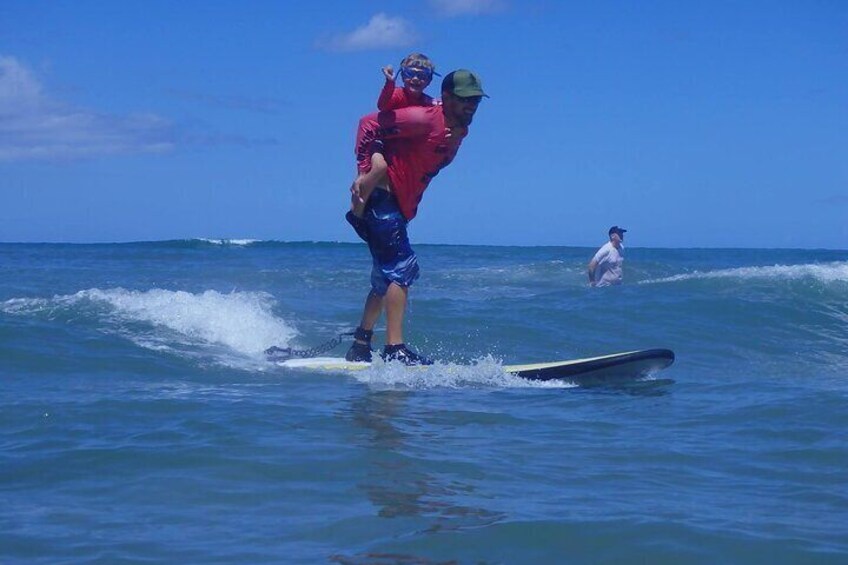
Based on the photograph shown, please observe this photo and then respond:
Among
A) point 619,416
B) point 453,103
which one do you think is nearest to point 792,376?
point 619,416

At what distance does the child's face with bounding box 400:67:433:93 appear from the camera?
19.6 ft

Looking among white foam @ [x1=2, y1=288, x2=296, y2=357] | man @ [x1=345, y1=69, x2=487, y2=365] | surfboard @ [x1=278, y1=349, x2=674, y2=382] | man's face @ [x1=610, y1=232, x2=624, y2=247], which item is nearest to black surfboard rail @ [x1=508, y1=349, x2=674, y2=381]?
surfboard @ [x1=278, y1=349, x2=674, y2=382]

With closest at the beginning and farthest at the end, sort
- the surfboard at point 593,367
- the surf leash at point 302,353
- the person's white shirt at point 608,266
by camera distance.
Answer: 1. the surfboard at point 593,367
2. the surf leash at point 302,353
3. the person's white shirt at point 608,266

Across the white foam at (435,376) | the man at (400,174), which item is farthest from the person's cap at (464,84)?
the white foam at (435,376)

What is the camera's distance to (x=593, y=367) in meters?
6.52

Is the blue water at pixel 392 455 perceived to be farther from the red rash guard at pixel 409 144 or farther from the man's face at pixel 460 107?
the man's face at pixel 460 107

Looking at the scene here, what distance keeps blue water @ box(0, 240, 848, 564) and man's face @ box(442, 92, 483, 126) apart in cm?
151

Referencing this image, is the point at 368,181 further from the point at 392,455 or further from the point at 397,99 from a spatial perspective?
the point at 392,455

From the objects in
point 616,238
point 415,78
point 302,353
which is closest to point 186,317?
point 302,353

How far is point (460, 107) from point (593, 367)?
1.79 m

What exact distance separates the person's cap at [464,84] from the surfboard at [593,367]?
64.2 inches

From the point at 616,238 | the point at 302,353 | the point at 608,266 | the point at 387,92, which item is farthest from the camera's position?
the point at 608,266

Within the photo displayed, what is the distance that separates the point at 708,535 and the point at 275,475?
1572 millimetres

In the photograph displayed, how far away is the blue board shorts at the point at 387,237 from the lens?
627cm
